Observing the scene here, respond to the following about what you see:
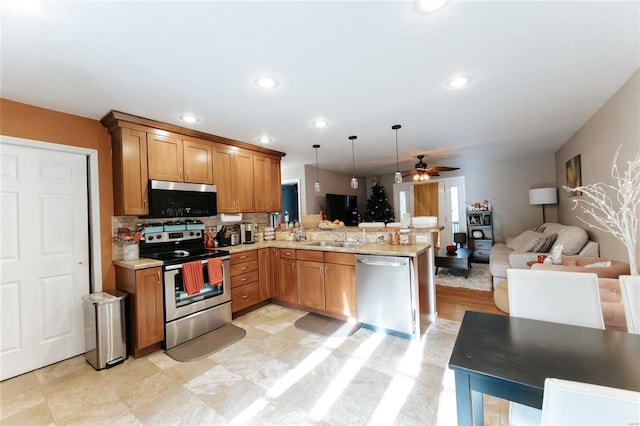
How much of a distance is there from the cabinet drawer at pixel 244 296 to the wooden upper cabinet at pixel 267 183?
123cm

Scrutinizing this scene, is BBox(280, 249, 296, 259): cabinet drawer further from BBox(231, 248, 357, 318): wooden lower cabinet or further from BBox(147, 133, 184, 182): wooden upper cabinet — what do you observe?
BBox(147, 133, 184, 182): wooden upper cabinet

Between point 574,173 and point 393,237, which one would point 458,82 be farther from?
point 574,173

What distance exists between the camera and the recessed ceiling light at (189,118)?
113 inches

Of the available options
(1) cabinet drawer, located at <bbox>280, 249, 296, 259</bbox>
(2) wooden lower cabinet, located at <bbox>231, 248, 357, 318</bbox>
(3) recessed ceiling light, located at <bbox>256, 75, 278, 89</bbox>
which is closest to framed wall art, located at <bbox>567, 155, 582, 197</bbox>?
(2) wooden lower cabinet, located at <bbox>231, 248, 357, 318</bbox>

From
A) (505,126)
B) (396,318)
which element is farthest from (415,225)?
(505,126)

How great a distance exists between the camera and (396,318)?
9.07ft

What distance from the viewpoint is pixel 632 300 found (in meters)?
1.37

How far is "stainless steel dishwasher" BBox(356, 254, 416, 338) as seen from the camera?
106 inches

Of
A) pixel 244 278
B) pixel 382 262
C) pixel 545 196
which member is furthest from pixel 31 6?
pixel 545 196

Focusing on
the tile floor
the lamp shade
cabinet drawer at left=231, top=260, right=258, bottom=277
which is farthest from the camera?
the lamp shade

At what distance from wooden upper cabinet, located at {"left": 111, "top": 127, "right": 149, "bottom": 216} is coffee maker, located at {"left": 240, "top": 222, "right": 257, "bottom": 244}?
4.47ft

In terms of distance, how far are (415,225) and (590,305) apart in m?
2.02

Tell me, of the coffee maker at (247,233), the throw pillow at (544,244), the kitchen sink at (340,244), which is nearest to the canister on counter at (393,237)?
the kitchen sink at (340,244)

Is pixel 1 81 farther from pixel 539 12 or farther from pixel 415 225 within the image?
pixel 415 225
